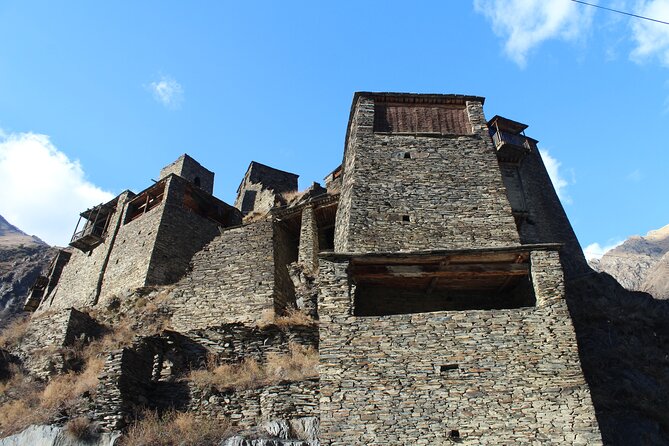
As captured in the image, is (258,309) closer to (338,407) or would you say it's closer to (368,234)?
(368,234)

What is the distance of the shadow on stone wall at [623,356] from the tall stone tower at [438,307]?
16.7 ft

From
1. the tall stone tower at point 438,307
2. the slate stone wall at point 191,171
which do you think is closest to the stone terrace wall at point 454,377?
the tall stone tower at point 438,307

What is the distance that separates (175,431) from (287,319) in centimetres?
495

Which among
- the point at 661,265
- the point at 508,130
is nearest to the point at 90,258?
the point at 508,130

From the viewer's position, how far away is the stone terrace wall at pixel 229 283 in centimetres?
1730

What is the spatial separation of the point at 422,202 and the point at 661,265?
55796 millimetres

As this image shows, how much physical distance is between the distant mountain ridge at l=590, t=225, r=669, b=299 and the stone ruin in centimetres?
4663

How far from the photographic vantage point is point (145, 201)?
2720 centimetres

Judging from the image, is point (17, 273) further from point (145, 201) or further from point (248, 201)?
point (145, 201)

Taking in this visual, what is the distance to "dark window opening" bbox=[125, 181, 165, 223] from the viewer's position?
86.7ft

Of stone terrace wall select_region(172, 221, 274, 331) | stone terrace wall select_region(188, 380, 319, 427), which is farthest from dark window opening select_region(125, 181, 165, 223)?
stone terrace wall select_region(188, 380, 319, 427)

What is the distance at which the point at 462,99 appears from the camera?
16.7m

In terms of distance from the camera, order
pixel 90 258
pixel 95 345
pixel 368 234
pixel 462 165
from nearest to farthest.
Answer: pixel 368 234 → pixel 462 165 → pixel 95 345 → pixel 90 258

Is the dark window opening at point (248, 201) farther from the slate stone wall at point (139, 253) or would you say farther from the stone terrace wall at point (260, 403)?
the stone terrace wall at point (260, 403)
